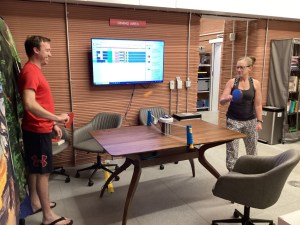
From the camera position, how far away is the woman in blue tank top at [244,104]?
3.08 m

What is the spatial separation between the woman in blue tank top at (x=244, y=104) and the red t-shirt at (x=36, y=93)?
6.43 ft

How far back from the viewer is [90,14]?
3.75 metres

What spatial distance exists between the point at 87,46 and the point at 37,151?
199cm

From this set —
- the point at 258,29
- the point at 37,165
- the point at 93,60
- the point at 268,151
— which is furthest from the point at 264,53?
the point at 37,165

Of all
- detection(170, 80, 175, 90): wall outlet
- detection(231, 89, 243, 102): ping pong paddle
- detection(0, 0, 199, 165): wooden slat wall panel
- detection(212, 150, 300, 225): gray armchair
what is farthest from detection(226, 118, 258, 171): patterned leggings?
detection(0, 0, 199, 165): wooden slat wall panel

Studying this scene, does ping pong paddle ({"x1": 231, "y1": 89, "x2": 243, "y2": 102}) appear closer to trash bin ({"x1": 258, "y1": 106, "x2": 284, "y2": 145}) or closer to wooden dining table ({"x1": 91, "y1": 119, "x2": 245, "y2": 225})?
wooden dining table ({"x1": 91, "y1": 119, "x2": 245, "y2": 225})

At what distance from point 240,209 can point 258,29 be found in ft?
12.1

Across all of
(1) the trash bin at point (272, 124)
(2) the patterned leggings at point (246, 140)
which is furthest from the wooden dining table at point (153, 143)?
(1) the trash bin at point (272, 124)

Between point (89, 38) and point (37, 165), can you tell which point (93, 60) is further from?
point (37, 165)

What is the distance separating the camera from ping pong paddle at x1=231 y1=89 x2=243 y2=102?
9.98ft

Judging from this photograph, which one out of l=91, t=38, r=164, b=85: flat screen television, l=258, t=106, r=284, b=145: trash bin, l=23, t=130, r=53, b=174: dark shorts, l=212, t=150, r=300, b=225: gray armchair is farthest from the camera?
l=258, t=106, r=284, b=145: trash bin

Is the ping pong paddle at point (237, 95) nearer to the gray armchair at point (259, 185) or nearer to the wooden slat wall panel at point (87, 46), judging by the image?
the gray armchair at point (259, 185)

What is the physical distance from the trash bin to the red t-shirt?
4.10 metres

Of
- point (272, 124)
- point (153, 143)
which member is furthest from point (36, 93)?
point (272, 124)
